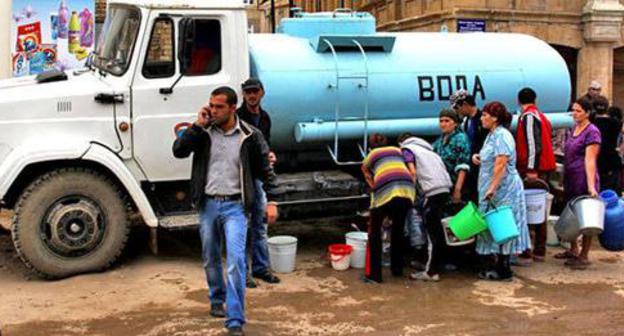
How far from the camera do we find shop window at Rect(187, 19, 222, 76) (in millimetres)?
7270

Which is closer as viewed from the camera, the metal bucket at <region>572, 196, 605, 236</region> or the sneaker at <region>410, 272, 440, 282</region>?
the sneaker at <region>410, 272, 440, 282</region>

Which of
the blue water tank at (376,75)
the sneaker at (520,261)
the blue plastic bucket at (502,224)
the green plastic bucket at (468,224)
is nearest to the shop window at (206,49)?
the blue water tank at (376,75)

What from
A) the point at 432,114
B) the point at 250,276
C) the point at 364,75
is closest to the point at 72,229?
the point at 250,276

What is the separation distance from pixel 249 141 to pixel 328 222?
172 inches

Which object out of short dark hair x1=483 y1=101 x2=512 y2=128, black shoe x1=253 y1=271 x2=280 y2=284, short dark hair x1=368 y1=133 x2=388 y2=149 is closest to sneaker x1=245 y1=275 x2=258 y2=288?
black shoe x1=253 y1=271 x2=280 y2=284

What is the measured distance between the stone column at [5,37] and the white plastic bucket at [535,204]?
7794 millimetres

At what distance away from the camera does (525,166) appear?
739 cm

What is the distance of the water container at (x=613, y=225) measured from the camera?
7223 millimetres

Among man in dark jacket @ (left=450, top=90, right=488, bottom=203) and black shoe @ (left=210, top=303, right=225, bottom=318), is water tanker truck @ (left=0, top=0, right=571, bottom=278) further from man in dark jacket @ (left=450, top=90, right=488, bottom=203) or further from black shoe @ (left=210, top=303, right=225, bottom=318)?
black shoe @ (left=210, top=303, right=225, bottom=318)

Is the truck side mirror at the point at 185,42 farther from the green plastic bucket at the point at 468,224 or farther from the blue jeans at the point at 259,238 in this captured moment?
the green plastic bucket at the point at 468,224

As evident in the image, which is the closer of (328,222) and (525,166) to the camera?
(525,166)

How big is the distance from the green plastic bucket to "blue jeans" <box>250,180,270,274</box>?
5.74ft

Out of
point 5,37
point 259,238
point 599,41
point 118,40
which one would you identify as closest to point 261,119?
point 259,238

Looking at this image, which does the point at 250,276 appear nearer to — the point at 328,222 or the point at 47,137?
the point at 47,137
